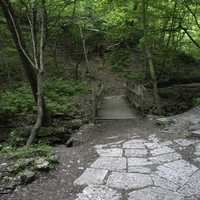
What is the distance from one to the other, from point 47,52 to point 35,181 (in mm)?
14188

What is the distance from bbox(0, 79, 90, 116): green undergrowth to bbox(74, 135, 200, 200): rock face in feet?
15.5

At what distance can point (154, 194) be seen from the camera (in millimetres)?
3289

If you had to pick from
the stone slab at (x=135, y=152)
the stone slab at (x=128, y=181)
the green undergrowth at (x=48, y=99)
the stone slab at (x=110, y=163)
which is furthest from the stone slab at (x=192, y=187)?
the green undergrowth at (x=48, y=99)

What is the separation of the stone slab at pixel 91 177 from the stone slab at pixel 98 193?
6.4 inches

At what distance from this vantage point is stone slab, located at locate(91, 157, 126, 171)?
4180mm

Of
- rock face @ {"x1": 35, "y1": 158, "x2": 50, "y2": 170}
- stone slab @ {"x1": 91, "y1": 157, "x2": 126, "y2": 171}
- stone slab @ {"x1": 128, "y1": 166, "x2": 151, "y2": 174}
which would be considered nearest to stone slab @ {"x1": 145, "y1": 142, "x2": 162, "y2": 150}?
stone slab @ {"x1": 91, "y1": 157, "x2": 126, "y2": 171}

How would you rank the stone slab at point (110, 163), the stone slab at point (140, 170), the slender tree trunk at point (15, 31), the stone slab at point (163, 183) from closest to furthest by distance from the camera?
the stone slab at point (163, 183)
the stone slab at point (140, 170)
the stone slab at point (110, 163)
the slender tree trunk at point (15, 31)

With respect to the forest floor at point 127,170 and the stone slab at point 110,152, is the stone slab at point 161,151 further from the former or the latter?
the stone slab at point 110,152

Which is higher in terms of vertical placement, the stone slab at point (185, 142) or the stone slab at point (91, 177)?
the stone slab at point (185, 142)

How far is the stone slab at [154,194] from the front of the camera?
3190mm

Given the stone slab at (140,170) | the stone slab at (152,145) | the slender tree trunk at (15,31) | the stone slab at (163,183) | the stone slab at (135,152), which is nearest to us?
the stone slab at (163,183)

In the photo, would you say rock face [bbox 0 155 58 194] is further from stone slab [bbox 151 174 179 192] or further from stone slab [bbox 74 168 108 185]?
stone slab [bbox 151 174 179 192]

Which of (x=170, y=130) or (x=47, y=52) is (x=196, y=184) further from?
(x=47, y=52)

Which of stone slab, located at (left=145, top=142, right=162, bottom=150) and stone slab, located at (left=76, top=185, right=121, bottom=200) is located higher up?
stone slab, located at (left=145, top=142, right=162, bottom=150)
